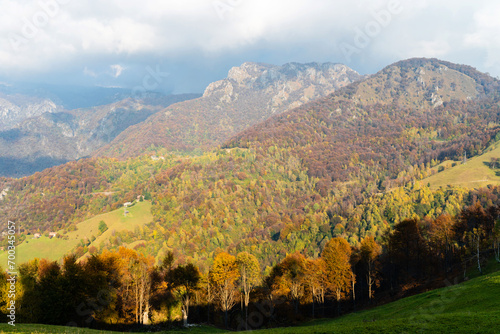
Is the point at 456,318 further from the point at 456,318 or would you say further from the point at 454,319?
the point at 454,319

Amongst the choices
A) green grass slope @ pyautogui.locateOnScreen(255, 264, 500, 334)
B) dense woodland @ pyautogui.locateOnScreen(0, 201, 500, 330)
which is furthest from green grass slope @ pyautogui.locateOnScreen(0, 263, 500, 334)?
dense woodland @ pyautogui.locateOnScreen(0, 201, 500, 330)

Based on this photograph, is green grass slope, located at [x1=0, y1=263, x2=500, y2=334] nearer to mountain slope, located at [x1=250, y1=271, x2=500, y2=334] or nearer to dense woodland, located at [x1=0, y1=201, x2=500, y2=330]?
mountain slope, located at [x1=250, y1=271, x2=500, y2=334]

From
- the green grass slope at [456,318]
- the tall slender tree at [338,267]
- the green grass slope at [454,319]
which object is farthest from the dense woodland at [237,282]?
the green grass slope at [456,318]

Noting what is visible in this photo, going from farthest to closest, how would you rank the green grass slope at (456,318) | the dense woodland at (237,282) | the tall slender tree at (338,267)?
the tall slender tree at (338,267) → the dense woodland at (237,282) → the green grass slope at (456,318)

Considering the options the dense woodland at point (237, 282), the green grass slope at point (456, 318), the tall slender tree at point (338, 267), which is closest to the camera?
the green grass slope at point (456, 318)

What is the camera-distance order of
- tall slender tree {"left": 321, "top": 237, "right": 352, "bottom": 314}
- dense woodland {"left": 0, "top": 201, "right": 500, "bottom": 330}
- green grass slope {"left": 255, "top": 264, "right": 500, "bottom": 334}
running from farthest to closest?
tall slender tree {"left": 321, "top": 237, "right": 352, "bottom": 314} → dense woodland {"left": 0, "top": 201, "right": 500, "bottom": 330} → green grass slope {"left": 255, "top": 264, "right": 500, "bottom": 334}

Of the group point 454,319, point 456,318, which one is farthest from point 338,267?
point 454,319

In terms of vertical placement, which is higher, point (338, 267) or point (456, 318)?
point (456, 318)

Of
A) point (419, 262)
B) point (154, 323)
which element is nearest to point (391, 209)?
point (419, 262)

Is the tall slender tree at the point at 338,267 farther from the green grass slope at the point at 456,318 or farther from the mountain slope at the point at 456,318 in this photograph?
the mountain slope at the point at 456,318

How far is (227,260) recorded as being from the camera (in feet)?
190

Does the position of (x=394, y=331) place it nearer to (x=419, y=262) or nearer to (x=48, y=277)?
(x=48, y=277)

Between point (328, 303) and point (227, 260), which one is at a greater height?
point (227, 260)

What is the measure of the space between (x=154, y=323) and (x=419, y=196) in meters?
200
